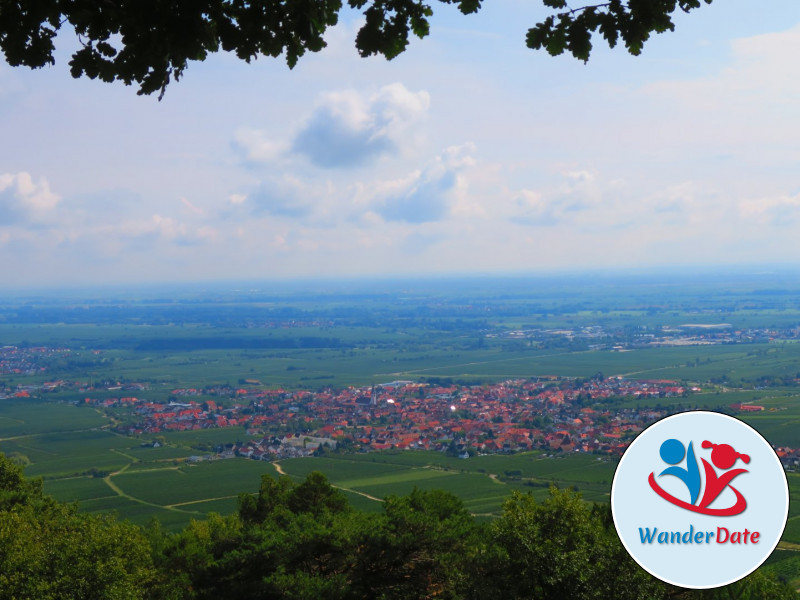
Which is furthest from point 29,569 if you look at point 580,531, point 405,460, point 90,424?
point 90,424

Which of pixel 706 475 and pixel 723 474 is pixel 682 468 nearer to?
pixel 706 475

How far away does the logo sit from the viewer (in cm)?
546

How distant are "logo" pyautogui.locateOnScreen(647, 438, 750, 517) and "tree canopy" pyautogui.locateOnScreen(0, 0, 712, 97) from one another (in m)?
3.19

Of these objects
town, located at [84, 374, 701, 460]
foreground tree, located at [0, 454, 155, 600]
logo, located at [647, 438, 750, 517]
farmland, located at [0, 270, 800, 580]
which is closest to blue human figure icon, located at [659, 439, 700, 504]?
logo, located at [647, 438, 750, 517]

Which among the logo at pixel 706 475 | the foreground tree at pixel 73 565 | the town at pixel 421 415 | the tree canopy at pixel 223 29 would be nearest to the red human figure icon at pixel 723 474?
the logo at pixel 706 475

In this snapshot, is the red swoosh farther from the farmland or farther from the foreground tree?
the farmland

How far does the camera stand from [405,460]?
140 feet

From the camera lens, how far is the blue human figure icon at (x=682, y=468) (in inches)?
218

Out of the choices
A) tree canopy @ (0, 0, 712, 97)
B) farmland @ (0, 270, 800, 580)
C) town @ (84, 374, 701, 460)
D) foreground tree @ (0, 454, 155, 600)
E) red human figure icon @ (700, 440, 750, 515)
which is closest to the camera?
tree canopy @ (0, 0, 712, 97)

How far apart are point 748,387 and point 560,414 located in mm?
17020

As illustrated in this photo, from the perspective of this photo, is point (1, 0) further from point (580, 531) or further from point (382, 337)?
point (382, 337)

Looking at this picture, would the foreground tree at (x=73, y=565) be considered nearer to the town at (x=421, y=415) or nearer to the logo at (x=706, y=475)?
the logo at (x=706, y=475)

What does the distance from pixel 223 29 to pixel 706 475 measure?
4.62m

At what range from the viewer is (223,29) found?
377 centimetres
